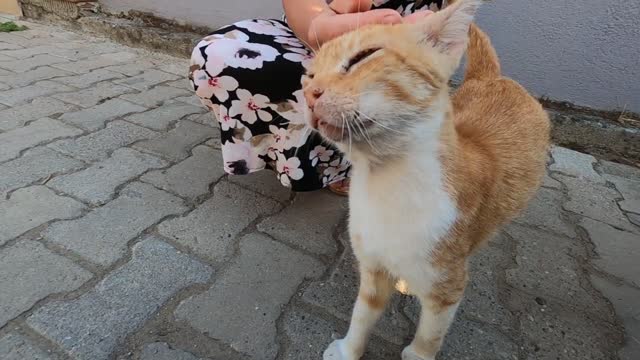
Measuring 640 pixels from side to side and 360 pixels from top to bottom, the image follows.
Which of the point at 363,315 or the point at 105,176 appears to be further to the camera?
the point at 105,176

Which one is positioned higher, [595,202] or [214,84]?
[214,84]

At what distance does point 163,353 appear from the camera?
3.72 feet

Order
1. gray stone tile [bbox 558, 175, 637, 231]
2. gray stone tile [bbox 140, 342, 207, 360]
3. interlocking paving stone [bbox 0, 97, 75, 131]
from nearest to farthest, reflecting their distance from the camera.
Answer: gray stone tile [bbox 140, 342, 207, 360] → gray stone tile [bbox 558, 175, 637, 231] → interlocking paving stone [bbox 0, 97, 75, 131]

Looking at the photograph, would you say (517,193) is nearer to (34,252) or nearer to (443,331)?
(443,331)

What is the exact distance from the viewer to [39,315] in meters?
1.19

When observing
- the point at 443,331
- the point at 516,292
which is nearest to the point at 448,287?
the point at 443,331

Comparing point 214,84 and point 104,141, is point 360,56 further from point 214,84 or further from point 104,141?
point 104,141

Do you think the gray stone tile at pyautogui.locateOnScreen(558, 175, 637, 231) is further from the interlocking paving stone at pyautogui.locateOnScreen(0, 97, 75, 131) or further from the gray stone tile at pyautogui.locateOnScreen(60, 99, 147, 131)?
the interlocking paving stone at pyautogui.locateOnScreen(0, 97, 75, 131)

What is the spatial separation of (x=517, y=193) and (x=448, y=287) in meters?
0.39

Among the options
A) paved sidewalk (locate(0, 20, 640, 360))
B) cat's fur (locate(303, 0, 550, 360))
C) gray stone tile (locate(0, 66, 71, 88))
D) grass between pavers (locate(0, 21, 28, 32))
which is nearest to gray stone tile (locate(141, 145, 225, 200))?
paved sidewalk (locate(0, 20, 640, 360))

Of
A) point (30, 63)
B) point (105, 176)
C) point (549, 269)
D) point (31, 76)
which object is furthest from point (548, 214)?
point (30, 63)

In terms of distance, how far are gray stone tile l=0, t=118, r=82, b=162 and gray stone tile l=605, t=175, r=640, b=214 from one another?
252 centimetres

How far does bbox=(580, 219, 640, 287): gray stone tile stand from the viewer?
1551 mm

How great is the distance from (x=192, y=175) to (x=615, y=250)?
1.68 metres
